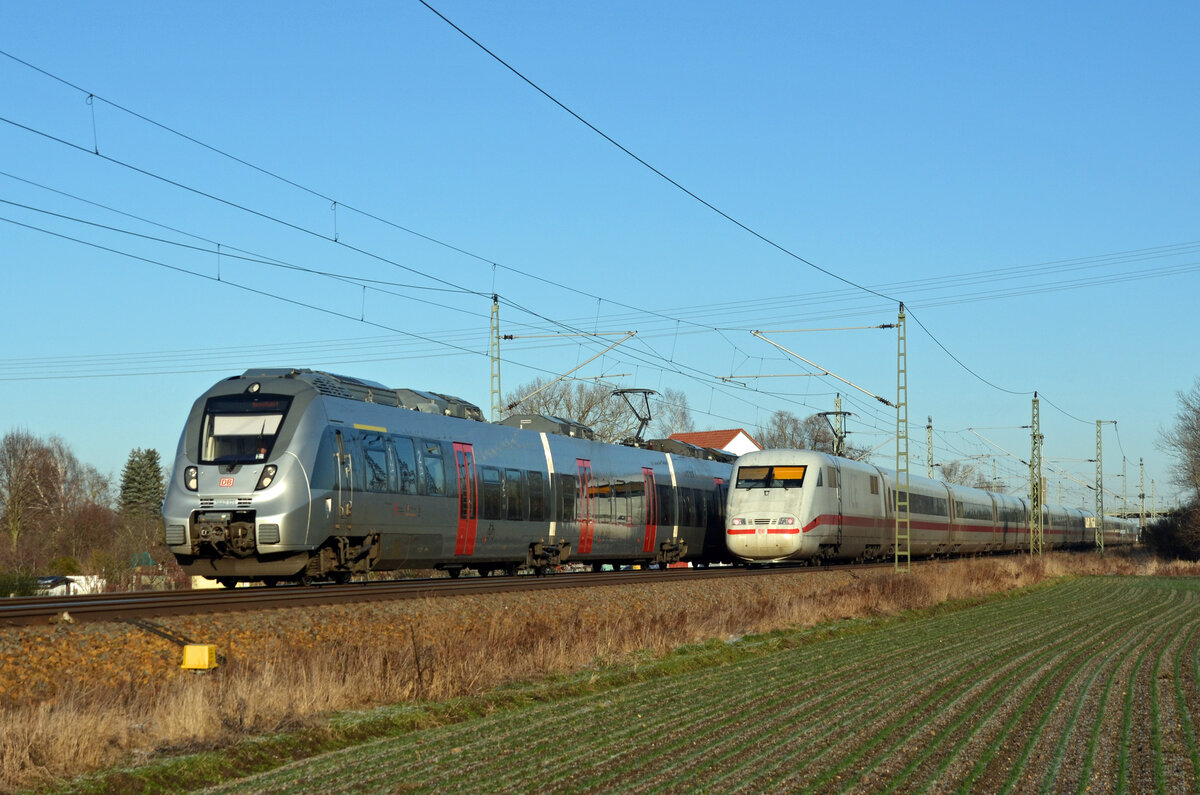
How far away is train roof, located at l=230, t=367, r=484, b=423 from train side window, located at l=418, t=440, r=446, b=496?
0.98 m

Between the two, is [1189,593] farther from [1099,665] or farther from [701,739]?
[701,739]

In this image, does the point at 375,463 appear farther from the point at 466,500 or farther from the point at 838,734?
the point at 838,734

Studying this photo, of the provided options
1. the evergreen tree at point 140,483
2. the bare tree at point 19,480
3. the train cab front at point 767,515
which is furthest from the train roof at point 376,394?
the evergreen tree at point 140,483

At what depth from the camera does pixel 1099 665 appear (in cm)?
1684

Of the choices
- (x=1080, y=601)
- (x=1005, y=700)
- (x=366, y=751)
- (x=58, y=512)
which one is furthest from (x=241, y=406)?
(x=58, y=512)

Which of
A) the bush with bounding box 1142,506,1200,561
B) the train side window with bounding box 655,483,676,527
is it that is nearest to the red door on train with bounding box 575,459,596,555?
the train side window with bounding box 655,483,676,527

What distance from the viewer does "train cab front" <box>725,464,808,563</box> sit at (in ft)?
115

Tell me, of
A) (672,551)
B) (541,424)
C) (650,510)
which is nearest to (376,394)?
(541,424)

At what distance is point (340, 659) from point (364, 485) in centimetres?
842

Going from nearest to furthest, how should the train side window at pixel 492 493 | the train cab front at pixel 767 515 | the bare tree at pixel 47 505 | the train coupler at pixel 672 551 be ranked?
the train side window at pixel 492 493 → the train cab front at pixel 767 515 → the train coupler at pixel 672 551 → the bare tree at pixel 47 505

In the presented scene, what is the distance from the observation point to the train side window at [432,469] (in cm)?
2367

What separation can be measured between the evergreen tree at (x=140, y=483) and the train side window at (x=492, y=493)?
288ft

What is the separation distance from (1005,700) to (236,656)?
8181 mm

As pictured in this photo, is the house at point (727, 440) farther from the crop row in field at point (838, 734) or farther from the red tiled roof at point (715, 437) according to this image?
the crop row in field at point (838, 734)
